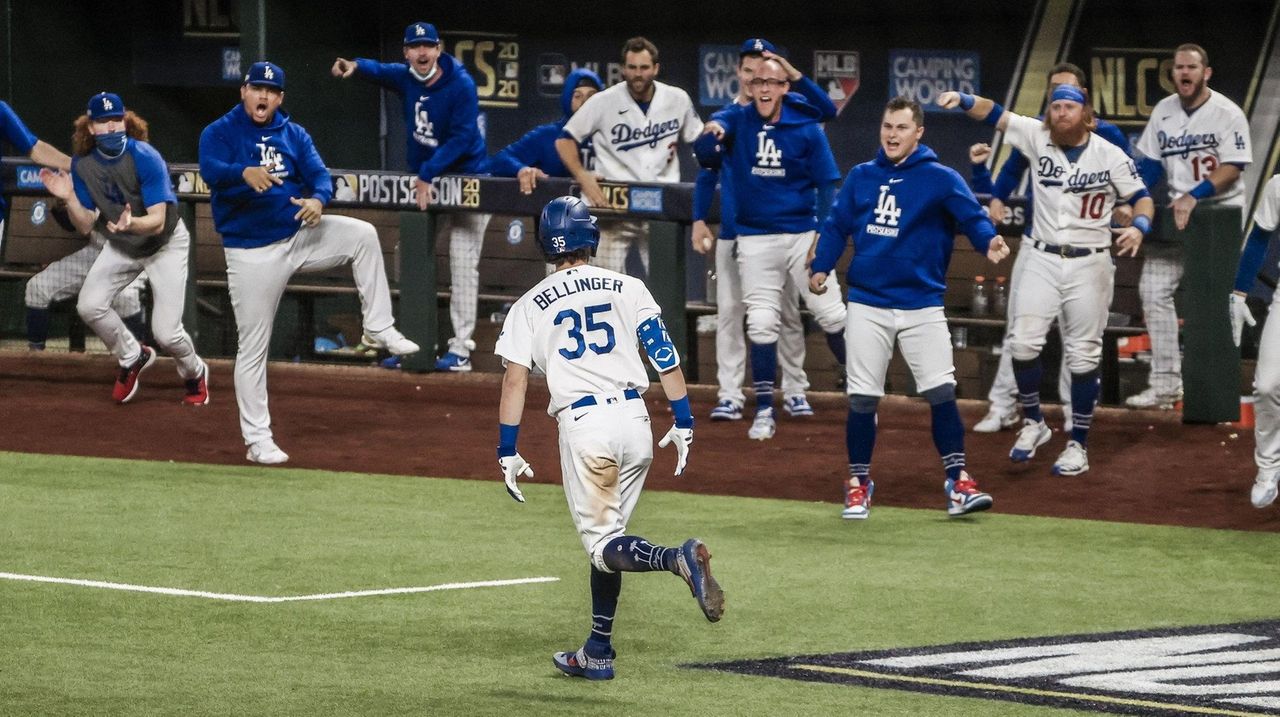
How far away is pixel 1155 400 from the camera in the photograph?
12.7 m

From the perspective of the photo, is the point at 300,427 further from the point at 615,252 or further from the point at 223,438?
the point at 615,252

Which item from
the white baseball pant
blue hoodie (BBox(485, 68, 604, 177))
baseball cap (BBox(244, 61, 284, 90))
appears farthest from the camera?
blue hoodie (BBox(485, 68, 604, 177))

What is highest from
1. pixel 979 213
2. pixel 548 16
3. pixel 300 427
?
pixel 548 16

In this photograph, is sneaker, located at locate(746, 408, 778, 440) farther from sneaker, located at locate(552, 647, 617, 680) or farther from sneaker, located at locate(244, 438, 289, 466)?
sneaker, located at locate(552, 647, 617, 680)

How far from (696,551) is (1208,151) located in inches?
275

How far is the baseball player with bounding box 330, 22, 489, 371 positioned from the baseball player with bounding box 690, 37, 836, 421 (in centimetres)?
195

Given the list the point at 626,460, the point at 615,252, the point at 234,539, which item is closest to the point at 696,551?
the point at 626,460

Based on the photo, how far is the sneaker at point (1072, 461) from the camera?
11.1 m

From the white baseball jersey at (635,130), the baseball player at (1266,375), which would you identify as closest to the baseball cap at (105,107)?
the white baseball jersey at (635,130)

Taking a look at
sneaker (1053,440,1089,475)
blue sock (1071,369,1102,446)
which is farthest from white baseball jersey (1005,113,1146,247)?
sneaker (1053,440,1089,475)

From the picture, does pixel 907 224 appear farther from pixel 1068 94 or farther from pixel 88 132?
pixel 88 132

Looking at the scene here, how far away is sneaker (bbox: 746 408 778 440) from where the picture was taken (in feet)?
40.2

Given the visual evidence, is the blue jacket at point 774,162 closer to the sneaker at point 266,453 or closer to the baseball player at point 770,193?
the baseball player at point 770,193

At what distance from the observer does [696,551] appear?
6457 millimetres
